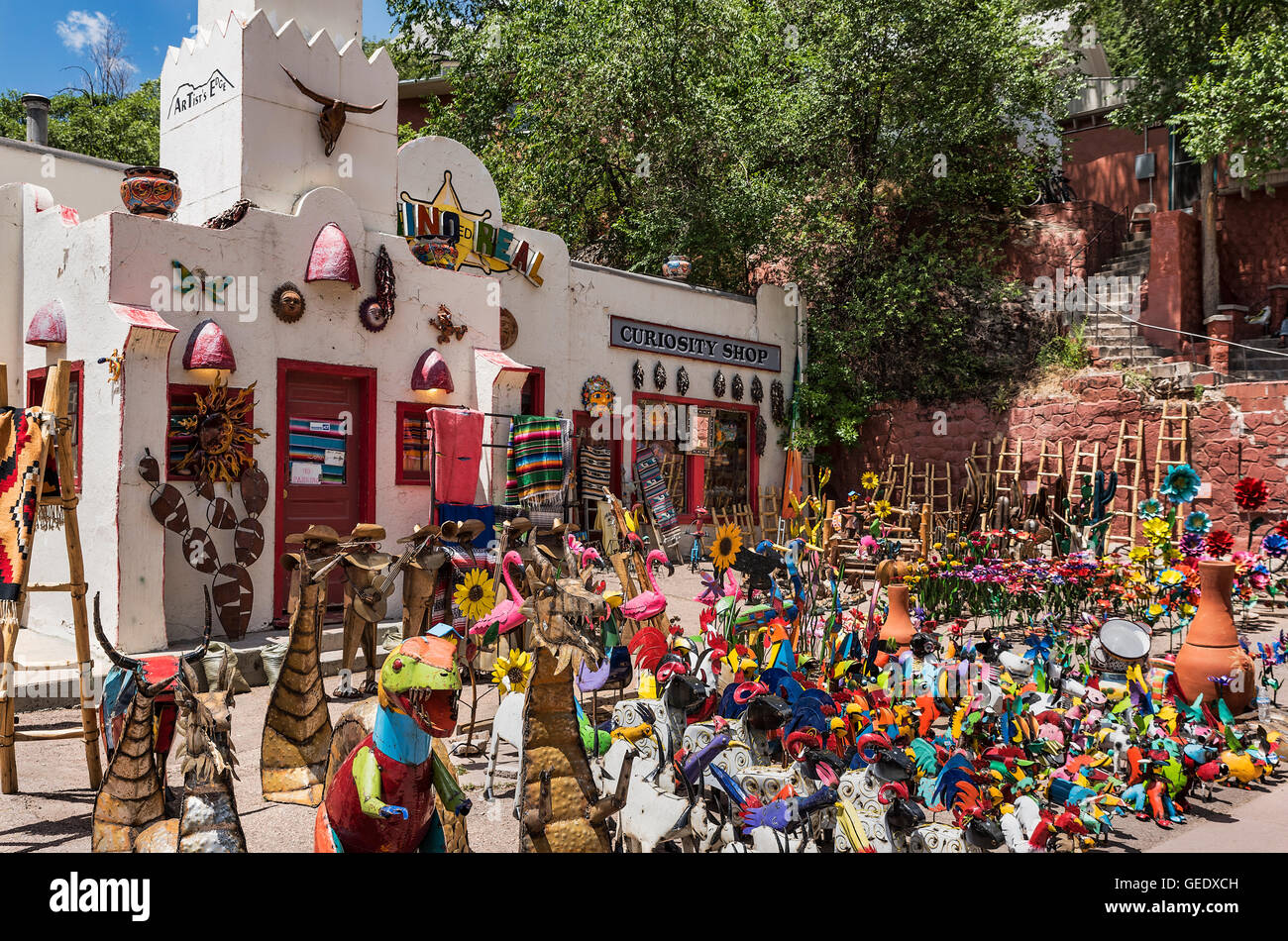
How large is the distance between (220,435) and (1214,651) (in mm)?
7251

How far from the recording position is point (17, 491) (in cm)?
402

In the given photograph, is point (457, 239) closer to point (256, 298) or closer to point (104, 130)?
point (256, 298)

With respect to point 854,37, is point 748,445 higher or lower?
lower

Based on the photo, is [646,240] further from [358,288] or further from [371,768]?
[371,768]

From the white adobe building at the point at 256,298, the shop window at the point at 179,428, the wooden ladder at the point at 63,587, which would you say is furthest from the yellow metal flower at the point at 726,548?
the shop window at the point at 179,428

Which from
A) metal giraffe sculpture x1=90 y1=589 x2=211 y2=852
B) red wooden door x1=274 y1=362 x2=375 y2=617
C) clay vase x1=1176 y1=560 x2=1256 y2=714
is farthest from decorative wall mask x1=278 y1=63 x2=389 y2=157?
clay vase x1=1176 y1=560 x2=1256 y2=714

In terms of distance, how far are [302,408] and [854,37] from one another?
1243 centimetres

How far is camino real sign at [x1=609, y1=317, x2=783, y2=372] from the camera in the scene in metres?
13.0

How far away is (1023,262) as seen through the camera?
55.9 feet

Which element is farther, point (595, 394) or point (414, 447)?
point (595, 394)

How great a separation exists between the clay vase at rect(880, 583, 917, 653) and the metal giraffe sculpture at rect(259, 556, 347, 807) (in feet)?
11.9

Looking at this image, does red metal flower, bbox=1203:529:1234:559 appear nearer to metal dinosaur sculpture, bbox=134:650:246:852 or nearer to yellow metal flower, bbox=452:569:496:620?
yellow metal flower, bbox=452:569:496:620

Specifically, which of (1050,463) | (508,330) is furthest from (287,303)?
(1050,463)

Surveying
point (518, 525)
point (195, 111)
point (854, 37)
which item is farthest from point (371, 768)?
point (854, 37)
